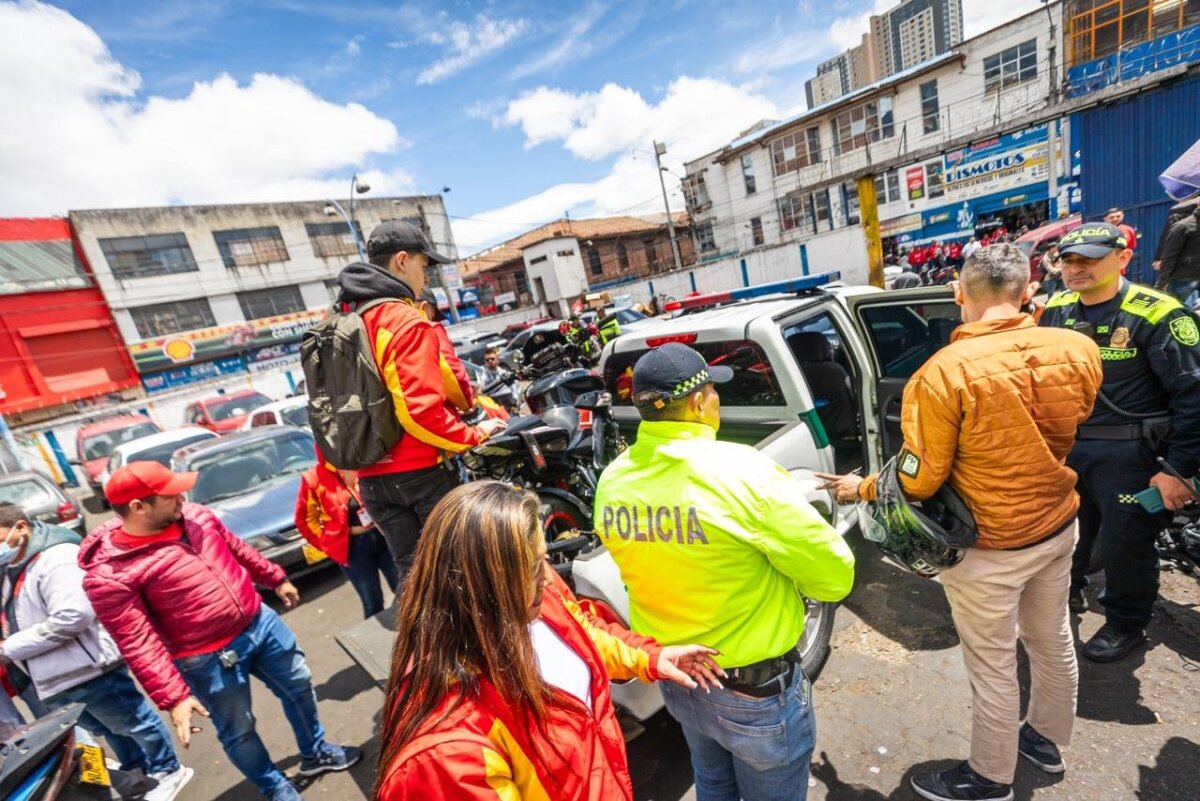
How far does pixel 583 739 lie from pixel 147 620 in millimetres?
2271

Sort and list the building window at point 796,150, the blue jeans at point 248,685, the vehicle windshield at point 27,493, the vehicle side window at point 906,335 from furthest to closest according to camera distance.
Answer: the building window at point 796,150, the vehicle windshield at point 27,493, the vehicle side window at point 906,335, the blue jeans at point 248,685

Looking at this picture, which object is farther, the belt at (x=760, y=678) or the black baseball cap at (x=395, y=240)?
the black baseball cap at (x=395, y=240)

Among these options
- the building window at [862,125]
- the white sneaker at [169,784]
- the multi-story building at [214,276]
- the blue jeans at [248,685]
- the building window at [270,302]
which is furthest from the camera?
the building window at [270,302]

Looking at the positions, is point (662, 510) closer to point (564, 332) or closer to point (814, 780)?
point (814, 780)

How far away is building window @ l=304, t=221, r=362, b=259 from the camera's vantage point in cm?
2916

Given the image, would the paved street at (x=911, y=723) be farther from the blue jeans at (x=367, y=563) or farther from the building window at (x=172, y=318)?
the building window at (x=172, y=318)

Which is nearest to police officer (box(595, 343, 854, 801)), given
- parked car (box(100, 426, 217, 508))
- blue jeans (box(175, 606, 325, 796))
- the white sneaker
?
blue jeans (box(175, 606, 325, 796))

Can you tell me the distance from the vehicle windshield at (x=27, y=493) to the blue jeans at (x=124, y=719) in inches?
287

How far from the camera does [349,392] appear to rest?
2379mm

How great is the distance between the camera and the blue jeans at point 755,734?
61.1 inches

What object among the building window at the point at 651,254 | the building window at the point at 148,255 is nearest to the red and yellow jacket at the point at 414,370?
the building window at the point at 148,255

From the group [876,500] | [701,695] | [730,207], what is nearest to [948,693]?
[876,500]

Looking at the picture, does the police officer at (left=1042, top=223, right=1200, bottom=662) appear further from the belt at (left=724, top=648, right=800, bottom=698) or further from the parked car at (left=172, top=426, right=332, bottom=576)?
the parked car at (left=172, top=426, right=332, bottom=576)

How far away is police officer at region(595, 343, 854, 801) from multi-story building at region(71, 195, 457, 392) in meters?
29.3
